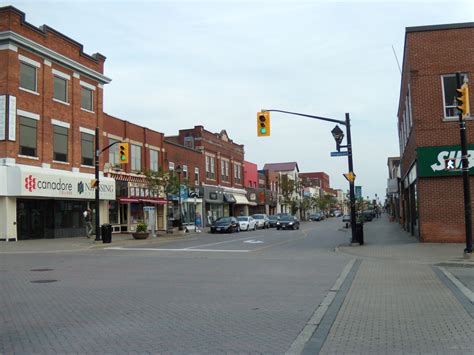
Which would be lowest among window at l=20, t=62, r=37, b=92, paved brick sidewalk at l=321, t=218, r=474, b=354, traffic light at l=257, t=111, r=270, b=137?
paved brick sidewalk at l=321, t=218, r=474, b=354

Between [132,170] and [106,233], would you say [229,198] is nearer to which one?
[132,170]

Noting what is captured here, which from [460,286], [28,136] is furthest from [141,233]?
[460,286]

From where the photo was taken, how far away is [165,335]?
7.14 meters

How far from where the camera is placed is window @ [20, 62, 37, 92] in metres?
29.8

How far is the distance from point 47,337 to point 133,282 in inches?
217

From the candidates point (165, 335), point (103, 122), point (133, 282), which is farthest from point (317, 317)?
point (103, 122)

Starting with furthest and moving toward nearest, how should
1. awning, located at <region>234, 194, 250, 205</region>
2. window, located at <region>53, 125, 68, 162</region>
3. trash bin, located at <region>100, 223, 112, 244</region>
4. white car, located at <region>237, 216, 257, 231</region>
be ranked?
awning, located at <region>234, 194, 250, 205</region>, white car, located at <region>237, 216, 257, 231</region>, window, located at <region>53, 125, 68, 162</region>, trash bin, located at <region>100, 223, 112, 244</region>

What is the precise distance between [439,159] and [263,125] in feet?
25.8

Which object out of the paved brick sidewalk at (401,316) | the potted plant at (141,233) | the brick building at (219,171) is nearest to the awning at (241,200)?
the brick building at (219,171)

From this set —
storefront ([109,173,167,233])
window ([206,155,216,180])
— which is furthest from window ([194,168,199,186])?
storefront ([109,173,167,233])

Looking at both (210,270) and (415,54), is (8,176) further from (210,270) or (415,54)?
(415,54)

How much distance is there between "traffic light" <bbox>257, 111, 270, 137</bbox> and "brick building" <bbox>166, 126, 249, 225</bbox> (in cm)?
3451

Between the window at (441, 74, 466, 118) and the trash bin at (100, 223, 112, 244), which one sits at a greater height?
the window at (441, 74, 466, 118)

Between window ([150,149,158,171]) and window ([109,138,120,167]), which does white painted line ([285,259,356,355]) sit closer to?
window ([109,138,120,167])
